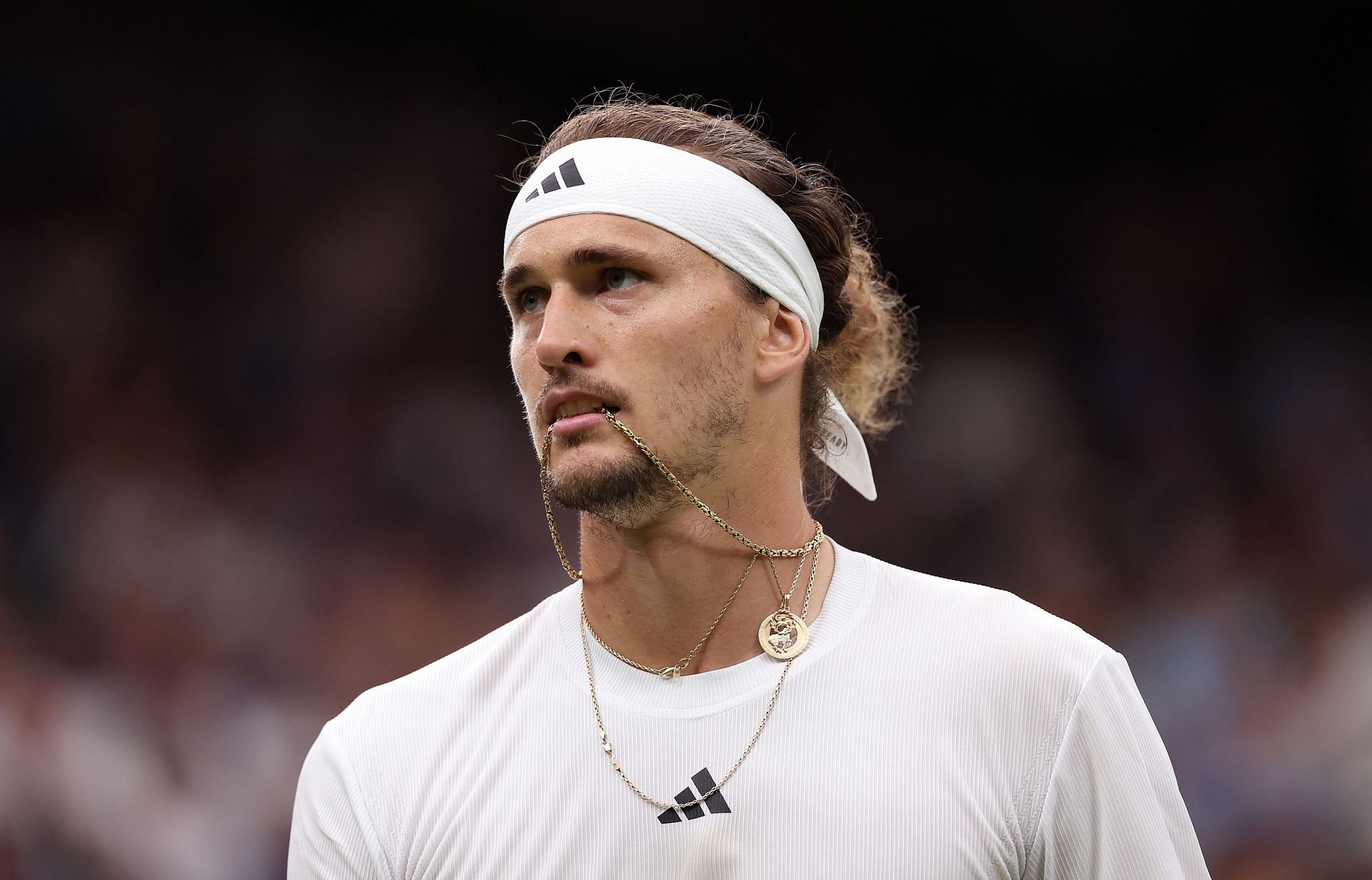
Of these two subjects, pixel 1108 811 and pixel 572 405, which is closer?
pixel 1108 811

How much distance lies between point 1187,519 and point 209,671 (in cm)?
323

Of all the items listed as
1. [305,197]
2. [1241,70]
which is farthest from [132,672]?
[1241,70]

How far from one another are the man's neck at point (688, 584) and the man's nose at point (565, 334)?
0.28 meters

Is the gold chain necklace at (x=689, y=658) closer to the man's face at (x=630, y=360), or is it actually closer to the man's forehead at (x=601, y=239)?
the man's face at (x=630, y=360)

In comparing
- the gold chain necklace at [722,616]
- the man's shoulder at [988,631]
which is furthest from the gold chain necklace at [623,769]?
the man's shoulder at [988,631]

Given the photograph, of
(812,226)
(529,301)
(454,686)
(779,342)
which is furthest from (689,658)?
(812,226)

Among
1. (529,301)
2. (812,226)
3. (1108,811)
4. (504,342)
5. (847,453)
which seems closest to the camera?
(1108,811)

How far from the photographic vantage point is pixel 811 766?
2135 mm

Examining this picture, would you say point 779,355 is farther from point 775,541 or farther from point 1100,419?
point 1100,419

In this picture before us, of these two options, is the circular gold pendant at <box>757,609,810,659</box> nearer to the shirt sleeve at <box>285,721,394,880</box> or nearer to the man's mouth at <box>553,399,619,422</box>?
the man's mouth at <box>553,399,619,422</box>

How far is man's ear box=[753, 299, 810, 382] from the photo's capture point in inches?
91.9

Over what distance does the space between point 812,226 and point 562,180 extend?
1.55 feet

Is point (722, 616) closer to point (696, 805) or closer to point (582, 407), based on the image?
point (696, 805)

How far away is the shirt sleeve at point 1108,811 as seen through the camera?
6.79 feet
